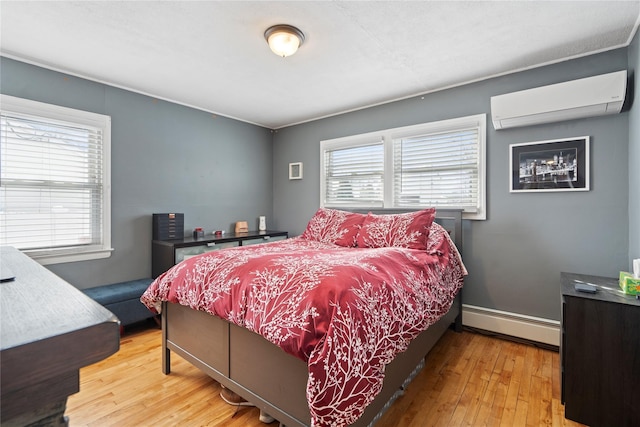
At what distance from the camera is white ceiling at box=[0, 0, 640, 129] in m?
1.97

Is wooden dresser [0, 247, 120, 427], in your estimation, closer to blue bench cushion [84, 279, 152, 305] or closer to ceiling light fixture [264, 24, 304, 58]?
ceiling light fixture [264, 24, 304, 58]

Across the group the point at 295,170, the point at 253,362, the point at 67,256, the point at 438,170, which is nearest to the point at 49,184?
the point at 67,256

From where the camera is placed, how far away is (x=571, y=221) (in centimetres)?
259

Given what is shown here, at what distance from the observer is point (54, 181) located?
2861 mm

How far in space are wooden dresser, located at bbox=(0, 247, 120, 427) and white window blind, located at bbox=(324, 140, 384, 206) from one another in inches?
137

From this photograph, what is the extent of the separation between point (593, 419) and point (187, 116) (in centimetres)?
445

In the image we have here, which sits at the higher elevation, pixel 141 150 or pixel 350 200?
pixel 141 150

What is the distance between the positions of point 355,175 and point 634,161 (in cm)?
253

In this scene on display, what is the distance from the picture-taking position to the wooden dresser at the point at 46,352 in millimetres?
349

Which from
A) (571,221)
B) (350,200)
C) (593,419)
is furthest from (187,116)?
(593,419)

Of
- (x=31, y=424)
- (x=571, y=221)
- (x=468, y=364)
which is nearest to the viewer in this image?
(x=31, y=424)

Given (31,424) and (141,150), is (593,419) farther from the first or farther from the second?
(141,150)

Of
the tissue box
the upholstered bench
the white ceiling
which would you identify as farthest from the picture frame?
the tissue box

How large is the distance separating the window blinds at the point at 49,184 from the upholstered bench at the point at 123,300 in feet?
1.61
